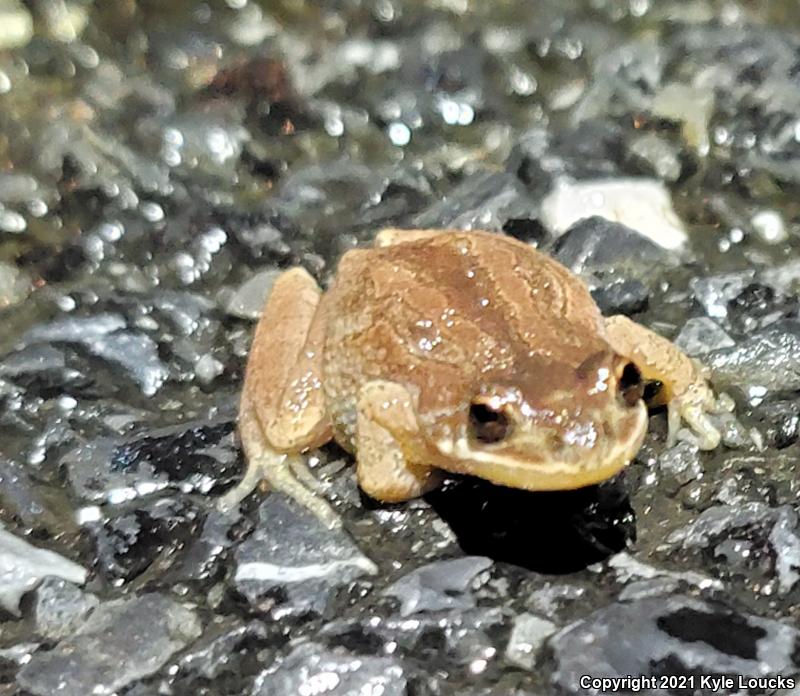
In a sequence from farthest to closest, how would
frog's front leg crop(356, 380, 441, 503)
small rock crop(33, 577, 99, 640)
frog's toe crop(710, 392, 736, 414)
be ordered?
1. frog's toe crop(710, 392, 736, 414)
2. frog's front leg crop(356, 380, 441, 503)
3. small rock crop(33, 577, 99, 640)

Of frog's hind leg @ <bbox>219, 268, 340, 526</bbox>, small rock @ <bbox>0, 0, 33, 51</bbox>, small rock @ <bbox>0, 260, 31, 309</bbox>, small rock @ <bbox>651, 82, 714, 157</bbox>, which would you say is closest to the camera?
frog's hind leg @ <bbox>219, 268, 340, 526</bbox>

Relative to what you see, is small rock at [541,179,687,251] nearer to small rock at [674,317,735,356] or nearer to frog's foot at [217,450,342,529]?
small rock at [674,317,735,356]

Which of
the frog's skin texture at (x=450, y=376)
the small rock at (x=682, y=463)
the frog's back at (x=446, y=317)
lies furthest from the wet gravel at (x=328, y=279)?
the frog's back at (x=446, y=317)

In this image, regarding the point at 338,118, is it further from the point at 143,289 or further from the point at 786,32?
the point at 786,32

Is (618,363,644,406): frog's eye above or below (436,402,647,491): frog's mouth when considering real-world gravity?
above

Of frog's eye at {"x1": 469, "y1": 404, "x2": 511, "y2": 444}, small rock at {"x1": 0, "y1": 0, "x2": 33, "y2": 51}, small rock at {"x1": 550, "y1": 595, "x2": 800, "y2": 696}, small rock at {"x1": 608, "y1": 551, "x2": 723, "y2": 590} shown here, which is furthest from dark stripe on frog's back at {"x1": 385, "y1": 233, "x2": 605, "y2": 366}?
small rock at {"x1": 0, "y1": 0, "x2": 33, "y2": 51}

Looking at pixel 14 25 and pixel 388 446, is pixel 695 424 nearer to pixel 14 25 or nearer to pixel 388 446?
pixel 388 446

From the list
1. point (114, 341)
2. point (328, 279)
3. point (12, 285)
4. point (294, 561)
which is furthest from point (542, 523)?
point (12, 285)

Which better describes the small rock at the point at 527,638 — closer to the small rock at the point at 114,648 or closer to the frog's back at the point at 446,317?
the frog's back at the point at 446,317
